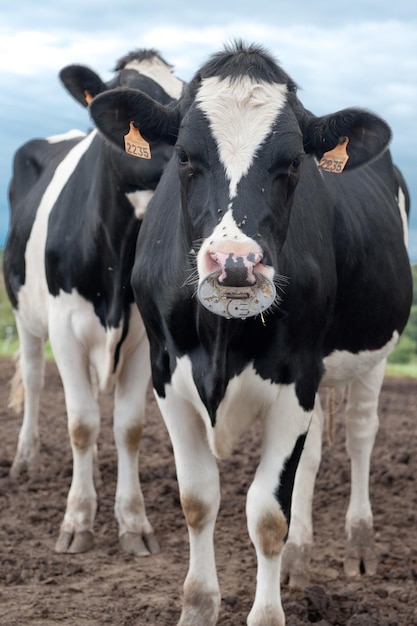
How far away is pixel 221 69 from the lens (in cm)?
442

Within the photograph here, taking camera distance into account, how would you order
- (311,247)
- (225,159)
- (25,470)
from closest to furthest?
(225,159) < (311,247) < (25,470)

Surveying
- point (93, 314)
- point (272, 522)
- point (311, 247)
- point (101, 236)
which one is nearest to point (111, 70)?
point (101, 236)

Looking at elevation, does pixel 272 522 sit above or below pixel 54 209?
Result: below

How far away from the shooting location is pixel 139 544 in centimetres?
624

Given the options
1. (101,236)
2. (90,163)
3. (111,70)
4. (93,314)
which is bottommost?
(93,314)

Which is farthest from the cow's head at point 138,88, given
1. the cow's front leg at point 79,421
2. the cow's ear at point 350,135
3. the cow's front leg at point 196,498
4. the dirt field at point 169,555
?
the dirt field at point 169,555

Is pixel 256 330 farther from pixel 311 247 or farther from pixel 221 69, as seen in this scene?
pixel 221 69

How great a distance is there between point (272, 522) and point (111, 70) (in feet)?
11.1

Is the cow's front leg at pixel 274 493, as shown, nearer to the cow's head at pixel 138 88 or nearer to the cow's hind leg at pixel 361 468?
the cow's hind leg at pixel 361 468

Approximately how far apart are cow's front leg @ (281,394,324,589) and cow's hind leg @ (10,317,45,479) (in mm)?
2662

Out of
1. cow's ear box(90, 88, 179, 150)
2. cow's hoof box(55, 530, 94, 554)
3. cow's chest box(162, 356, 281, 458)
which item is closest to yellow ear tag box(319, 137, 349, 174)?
cow's ear box(90, 88, 179, 150)

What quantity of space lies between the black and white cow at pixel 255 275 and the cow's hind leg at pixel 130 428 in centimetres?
161

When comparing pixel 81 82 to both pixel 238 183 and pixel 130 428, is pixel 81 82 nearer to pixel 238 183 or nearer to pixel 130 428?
pixel 130 428

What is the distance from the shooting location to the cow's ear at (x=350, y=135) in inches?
178
